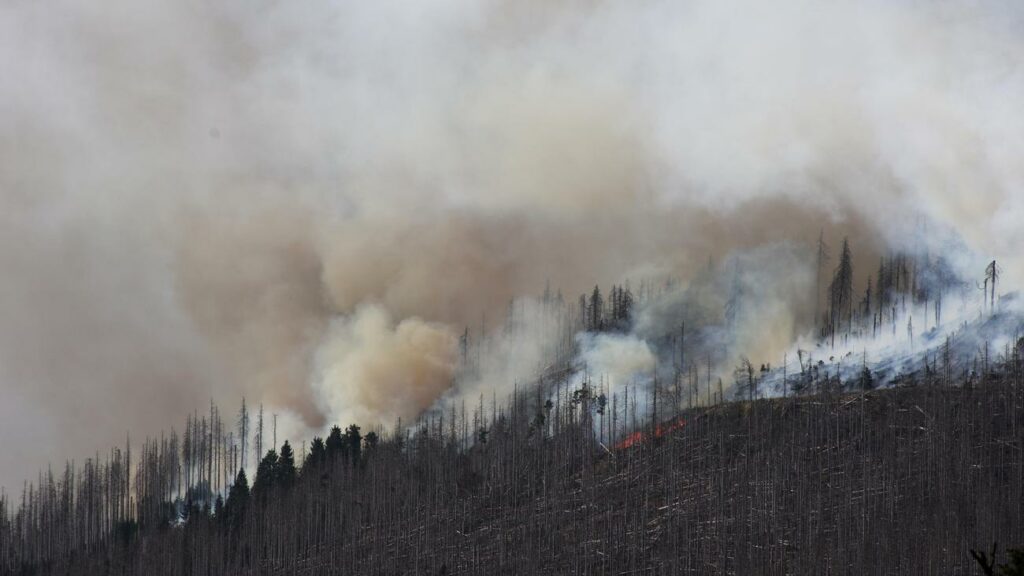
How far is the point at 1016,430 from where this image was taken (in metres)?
175

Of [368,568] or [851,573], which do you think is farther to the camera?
[368,568]

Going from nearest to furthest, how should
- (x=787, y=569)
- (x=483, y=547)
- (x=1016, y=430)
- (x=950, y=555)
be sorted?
1. (x=950, y=555)
2. (x=787, y=569)
3. (x=1016, y=430)
4. (x=483, y=547)

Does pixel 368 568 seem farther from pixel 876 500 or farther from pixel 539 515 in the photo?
pixel 876 500

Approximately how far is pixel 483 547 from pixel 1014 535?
6668 cm

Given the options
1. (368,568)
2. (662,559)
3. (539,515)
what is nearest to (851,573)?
(662,559)

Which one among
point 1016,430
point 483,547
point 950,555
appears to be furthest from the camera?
point 483,547

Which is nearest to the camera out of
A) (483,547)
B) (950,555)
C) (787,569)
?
(950,555)

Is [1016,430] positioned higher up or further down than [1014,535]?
higher up

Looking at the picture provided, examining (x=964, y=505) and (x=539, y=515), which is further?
(x=539, y=515)

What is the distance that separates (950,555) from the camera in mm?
150125

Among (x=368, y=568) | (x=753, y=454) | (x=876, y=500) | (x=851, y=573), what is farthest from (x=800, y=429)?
(x=368, y=568)

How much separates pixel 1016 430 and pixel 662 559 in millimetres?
44567

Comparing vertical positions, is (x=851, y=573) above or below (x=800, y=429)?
below

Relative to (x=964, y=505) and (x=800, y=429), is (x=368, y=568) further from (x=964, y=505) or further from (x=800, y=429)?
(x=964, y=505)
